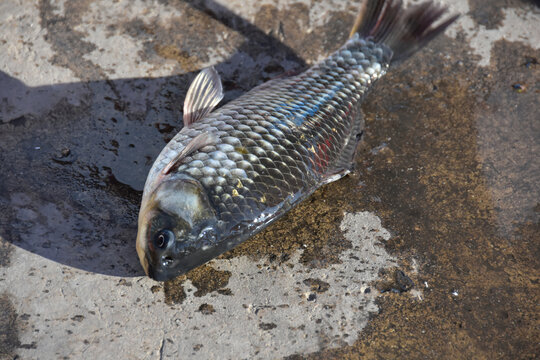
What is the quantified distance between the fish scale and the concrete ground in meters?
0.37

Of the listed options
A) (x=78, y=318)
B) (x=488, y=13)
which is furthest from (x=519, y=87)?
(x=78, y=318)

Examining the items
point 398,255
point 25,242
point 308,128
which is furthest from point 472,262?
point 25,242

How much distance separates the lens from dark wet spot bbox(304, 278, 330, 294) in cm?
315

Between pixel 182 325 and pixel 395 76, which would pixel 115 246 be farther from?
pixel 395 76

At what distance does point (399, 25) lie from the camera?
13.5 ft

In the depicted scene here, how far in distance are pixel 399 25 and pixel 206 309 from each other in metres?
2.78

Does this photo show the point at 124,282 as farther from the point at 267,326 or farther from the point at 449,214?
the point at 449,214

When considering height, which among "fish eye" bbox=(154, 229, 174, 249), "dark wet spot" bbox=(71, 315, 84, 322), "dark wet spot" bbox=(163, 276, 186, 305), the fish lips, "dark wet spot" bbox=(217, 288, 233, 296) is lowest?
"dark wet spot" bbox=(71, 315, 84, 322)

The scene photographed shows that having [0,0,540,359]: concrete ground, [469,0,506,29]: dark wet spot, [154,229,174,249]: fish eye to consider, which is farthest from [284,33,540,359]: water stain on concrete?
[154,229,174,249]: fish eye

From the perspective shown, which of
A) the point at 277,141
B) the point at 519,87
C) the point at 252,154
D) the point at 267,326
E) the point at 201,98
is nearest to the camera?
the point at 267,326

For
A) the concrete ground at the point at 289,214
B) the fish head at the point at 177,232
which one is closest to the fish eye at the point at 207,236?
the fish head at the point at 177,232

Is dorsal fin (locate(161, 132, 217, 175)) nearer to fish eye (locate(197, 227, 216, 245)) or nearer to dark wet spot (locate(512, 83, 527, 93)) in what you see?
fish eye (locate(197, 227, 216, 245))

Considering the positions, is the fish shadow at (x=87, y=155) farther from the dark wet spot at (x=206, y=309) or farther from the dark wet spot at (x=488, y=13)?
the dark wet spot at (x=488, y=13)

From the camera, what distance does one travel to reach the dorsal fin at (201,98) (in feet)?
11.8
